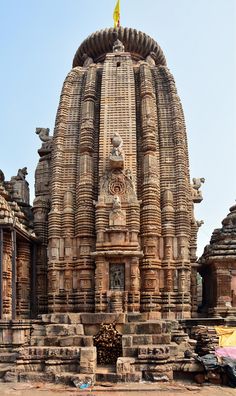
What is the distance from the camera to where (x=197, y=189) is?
2350cm

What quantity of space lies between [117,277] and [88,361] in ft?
18.4

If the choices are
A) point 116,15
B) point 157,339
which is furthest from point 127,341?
point 116,15

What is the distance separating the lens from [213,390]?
10500mm

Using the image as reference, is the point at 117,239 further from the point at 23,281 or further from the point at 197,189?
the point at 197,189

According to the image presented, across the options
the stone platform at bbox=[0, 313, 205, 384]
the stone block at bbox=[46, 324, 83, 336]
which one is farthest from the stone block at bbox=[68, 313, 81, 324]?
the stone block at bbox=[46, 324, 83, 336]

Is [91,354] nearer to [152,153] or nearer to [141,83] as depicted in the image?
[152,153]

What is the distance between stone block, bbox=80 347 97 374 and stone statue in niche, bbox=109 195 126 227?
630 cm

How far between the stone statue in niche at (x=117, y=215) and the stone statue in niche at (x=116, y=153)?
5.28ft

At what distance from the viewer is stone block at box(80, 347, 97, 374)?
11.4 meters

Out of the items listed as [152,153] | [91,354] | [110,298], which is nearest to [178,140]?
[152,153]

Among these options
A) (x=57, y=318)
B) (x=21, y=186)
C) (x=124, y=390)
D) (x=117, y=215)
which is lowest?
(x=124, y=390)

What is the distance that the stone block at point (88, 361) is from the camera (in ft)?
37.4

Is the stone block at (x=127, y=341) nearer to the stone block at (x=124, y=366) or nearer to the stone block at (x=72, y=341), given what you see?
the stone block at (x=124, y=366)

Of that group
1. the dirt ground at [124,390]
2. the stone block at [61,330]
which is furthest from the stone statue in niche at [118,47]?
the dirt ground at [124,390]
